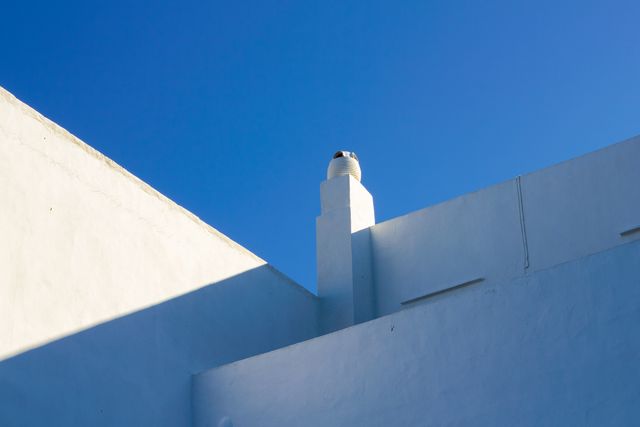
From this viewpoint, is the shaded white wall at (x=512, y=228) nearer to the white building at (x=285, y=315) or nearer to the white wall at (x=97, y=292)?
the white building at (x=285, y=315)

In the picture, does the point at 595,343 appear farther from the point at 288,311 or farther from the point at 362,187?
the point at 362,187

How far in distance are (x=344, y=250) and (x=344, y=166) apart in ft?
5.40

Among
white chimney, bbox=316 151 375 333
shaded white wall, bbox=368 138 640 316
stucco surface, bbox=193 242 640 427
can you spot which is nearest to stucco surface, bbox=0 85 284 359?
stucco surface, bbox=193 242 640 427

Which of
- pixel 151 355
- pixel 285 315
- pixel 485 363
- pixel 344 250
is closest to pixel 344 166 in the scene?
pixel 344 250

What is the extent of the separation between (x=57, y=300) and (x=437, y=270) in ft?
18.0

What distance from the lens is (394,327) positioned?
886 cm

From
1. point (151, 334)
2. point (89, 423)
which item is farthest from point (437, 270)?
point (89, 423)

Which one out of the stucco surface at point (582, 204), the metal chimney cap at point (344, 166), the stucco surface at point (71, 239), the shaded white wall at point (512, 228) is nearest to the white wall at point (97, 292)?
the stucco surface at point (71, 239)

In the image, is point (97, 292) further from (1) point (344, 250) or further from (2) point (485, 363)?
(1) point (344, 250)

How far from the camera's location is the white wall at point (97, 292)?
818cm

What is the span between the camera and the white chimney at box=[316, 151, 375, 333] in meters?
12.6

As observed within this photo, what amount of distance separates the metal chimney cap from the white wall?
10.5 feet

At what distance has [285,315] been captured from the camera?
475 inches

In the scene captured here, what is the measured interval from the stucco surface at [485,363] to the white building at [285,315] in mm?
14
